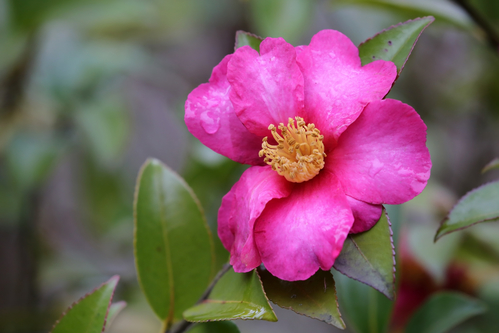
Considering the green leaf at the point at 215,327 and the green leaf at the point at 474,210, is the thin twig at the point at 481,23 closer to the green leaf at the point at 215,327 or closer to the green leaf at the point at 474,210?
the green leaf at the point at 474,210

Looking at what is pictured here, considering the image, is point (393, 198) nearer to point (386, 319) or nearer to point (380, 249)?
point (380, 249)

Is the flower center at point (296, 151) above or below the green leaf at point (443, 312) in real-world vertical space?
above

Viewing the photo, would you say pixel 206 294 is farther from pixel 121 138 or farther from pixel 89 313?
pixel 121 138

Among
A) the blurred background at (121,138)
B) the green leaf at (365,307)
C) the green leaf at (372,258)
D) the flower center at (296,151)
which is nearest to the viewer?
the green leaf at (372,258)

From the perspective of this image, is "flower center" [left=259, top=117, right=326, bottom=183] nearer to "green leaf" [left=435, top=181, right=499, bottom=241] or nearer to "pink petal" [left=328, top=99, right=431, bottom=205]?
"pink petal" [left=328, top=99, right=431, bottom=205]

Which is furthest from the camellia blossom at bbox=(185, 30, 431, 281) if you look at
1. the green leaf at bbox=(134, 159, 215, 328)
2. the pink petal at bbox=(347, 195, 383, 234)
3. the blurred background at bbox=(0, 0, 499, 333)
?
the blurred background at bbox=(0, 0, 499, 333)

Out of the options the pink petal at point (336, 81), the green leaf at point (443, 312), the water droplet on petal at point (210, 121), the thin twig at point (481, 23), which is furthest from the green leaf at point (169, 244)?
the thin twig at point (481, 23)
